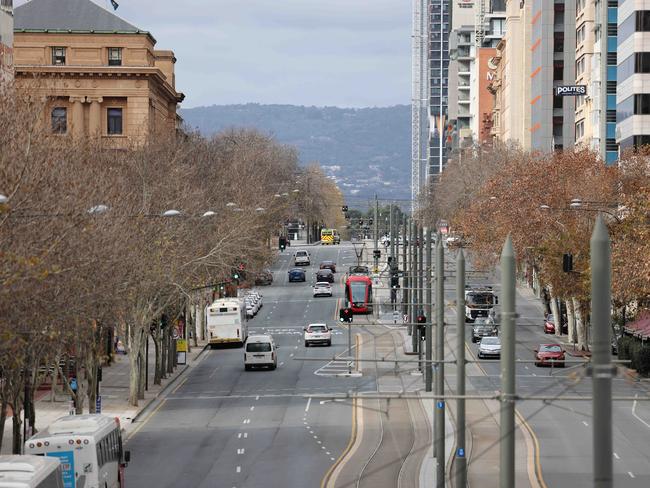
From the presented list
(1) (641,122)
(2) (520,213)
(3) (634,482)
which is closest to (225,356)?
(2) (520,213)

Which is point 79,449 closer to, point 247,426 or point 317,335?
point 247,426

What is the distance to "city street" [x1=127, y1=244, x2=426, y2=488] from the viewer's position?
4475cm

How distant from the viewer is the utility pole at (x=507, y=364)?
1888 centimetres

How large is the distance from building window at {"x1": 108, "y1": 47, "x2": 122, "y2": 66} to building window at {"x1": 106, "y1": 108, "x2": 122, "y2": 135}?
353 cm

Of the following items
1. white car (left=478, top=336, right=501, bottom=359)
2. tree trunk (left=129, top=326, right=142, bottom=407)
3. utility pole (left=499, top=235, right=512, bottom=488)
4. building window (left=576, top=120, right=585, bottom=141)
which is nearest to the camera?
utility pole (left=499, top=235, right=512, bottom=488)

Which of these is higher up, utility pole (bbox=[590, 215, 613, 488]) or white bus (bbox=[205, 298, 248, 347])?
utility pole (bbox=[590, 215, 613, 488])

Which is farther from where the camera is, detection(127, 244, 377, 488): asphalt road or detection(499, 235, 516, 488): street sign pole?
detection(127, 244, 377, 488): asphalt road

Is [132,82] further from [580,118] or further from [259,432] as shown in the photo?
[259,432]

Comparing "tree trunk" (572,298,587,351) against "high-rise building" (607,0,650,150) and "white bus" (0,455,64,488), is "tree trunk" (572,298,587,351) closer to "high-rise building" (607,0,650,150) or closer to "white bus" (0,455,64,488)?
"high-rise building" (607,0,650,150)

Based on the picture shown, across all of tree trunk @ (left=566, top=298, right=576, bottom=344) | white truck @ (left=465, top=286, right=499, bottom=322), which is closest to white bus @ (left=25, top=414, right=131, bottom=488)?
white truck @ (left=465, top=286, right=499, bottom=322)

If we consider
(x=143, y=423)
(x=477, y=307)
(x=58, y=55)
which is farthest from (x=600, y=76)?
(x=143, y=423)

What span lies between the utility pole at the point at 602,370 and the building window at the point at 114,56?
100472mm

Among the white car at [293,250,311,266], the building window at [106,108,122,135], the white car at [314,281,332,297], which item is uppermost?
the building window at [106,108,122,135]

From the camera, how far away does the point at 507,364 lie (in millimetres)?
18875
